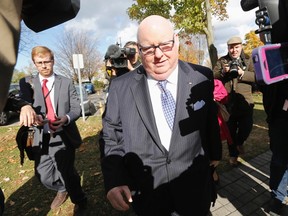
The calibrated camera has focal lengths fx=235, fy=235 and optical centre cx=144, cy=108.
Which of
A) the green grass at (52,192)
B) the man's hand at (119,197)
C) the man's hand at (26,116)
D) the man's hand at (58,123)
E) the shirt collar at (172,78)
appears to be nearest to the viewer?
the man's hand at (119,197)

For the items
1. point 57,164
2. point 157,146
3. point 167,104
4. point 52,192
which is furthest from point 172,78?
point 52,192

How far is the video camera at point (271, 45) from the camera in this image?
3.40 ft

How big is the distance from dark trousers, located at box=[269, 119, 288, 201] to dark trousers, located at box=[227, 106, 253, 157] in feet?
4.41

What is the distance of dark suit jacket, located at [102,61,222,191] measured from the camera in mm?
1809

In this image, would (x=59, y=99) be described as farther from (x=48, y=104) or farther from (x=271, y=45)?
(x=271, y=45)

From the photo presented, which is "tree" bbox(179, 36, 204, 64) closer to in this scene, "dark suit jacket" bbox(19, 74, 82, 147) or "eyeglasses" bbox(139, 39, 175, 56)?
"dark suit jacket" bbox(19, 74, 82, 147)

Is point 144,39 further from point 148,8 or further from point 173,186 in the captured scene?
point 148,8

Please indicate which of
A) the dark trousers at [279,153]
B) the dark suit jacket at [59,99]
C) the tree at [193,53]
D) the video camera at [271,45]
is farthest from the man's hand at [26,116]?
the tree at [193,53]

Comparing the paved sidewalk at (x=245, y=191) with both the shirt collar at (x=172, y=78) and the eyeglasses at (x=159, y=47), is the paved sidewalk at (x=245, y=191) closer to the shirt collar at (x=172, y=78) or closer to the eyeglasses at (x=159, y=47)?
the shirt collar at (x=172, y=78)

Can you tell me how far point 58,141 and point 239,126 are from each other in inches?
124

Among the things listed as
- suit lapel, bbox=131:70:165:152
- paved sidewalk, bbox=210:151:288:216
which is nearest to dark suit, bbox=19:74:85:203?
suit lapel, bbox=131:70:165:152

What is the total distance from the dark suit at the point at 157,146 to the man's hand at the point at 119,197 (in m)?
0.05

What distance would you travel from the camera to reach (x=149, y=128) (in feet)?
5.86

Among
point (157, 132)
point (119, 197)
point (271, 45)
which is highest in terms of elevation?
point (271, 45)
